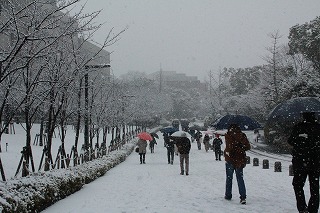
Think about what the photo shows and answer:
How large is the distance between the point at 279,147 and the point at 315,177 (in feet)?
98.6

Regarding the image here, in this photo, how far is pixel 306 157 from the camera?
605 centimetres

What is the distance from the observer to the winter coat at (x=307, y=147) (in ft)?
19.7

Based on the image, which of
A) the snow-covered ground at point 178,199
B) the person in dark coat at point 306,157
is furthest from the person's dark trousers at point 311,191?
the snow-covered ground at point 178,199

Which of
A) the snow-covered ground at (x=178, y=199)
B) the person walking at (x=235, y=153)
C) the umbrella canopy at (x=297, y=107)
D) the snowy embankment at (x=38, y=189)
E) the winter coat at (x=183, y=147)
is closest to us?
the snowy embankment at (x=38, y=189)

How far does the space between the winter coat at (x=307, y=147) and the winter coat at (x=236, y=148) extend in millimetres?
1420

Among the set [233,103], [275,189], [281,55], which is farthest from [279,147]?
[233,103]

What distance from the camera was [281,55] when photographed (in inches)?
2000

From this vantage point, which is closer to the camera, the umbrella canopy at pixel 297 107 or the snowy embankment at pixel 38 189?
the snowy embankment at pixel 38 189

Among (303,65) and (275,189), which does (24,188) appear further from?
(303,65)

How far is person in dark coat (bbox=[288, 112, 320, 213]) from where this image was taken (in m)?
5.95

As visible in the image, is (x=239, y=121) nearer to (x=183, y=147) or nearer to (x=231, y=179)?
(x=231, y=179)

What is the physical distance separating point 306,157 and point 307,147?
6.8 inches

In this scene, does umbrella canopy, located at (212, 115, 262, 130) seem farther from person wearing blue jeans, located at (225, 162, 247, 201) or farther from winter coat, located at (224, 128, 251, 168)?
person wearing blue jeans, located at (225, 162, 247, 201)

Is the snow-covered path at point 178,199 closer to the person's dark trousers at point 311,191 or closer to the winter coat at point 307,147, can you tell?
the person's dark trousers at point 311,191
